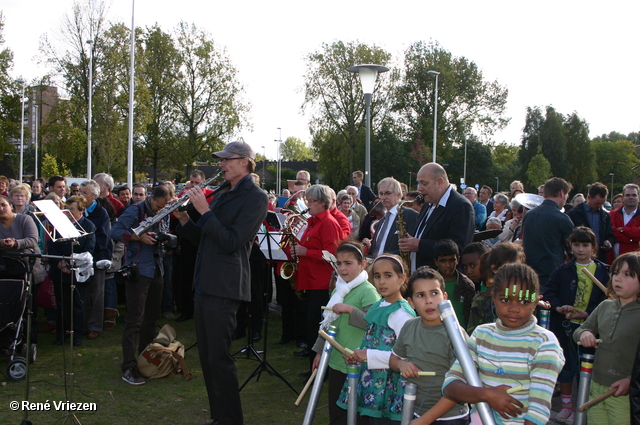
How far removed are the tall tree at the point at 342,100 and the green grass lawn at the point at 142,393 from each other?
37.6 m

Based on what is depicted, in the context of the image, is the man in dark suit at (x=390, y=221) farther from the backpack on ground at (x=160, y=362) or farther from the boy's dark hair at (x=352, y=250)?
the backpack on ground at (x=160, y=362)

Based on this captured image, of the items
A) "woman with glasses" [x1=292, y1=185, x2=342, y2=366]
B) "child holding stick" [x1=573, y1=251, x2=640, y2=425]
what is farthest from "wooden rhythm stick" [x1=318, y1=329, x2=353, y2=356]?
"woman with glasses" [x1=292, y1=185, x2=342, y2=366]

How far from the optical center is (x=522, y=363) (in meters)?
2.64

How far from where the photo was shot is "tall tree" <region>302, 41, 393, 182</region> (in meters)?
43.3

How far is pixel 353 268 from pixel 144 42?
140 feet

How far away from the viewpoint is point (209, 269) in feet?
14.9

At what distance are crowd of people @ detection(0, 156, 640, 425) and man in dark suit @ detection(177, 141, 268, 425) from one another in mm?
12

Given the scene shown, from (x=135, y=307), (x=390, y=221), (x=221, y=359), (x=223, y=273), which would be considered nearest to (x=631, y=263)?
(x=390, y=221)

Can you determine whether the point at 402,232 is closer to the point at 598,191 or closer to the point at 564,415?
the point at 564,415

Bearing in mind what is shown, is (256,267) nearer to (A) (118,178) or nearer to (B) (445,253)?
(B) (445,253)

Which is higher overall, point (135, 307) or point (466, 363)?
point (466, 363)

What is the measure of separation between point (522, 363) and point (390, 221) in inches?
129

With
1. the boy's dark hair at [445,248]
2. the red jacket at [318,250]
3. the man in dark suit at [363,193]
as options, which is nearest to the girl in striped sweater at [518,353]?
the boy's dark hair at [445,248]

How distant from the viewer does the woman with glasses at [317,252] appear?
6008 millimetres
